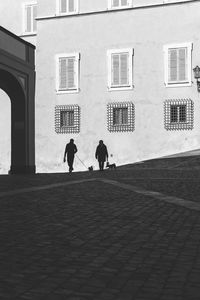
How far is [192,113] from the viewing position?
1019 inches

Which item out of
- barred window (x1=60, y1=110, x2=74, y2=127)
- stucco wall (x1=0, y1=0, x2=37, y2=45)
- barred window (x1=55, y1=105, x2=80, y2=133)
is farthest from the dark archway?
stucco wall (x1=0, y1=0, x2=37, y2=45)

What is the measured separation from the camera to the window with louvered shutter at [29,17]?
3145 centimetres

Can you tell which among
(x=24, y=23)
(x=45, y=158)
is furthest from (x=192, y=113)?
(x=24, y=23)

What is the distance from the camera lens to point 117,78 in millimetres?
27641

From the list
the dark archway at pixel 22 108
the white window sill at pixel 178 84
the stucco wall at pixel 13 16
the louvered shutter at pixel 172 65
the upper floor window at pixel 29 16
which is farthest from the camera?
the stucco wall at pixel 13 16

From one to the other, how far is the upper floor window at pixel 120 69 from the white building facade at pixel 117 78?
0.19ft

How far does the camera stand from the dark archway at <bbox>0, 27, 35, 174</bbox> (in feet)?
79.7

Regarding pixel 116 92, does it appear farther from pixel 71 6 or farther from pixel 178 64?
pixel 71 6

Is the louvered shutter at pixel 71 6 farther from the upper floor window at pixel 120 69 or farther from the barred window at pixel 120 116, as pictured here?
the barred window at pixel 120 116

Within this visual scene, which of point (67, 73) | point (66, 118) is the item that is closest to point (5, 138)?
point (66, 118)

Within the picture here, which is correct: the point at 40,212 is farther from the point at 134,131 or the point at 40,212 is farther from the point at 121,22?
the point at 121,22

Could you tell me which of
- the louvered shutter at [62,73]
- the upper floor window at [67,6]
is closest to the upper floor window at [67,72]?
the louvered shutter at [62,73]

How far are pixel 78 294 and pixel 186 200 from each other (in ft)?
19.0

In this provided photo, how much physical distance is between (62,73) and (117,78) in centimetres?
345
